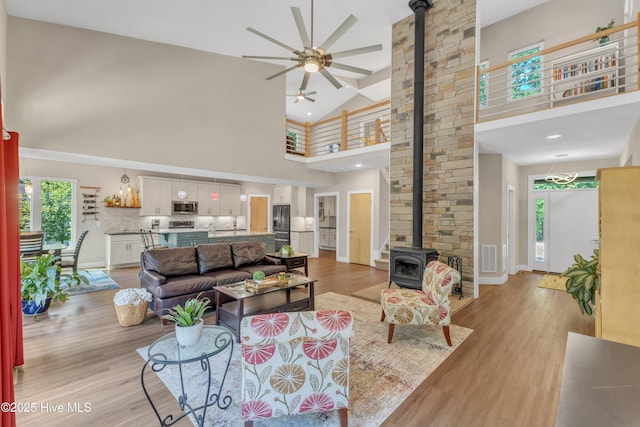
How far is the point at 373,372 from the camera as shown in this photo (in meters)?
2.54

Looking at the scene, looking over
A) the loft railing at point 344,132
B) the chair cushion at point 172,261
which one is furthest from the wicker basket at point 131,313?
the loft railing at point 344,132

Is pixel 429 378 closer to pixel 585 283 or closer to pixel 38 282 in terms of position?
pixel 585 283

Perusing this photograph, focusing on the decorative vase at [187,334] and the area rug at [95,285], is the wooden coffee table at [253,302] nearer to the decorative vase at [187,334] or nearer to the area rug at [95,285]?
the decorative vase at [187,334]

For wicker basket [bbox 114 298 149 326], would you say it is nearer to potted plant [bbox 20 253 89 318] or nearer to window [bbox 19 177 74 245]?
potted plant [bbox 20 253 89 318]

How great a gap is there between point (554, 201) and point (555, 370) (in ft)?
18.1

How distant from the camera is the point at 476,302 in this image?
4.62 meters

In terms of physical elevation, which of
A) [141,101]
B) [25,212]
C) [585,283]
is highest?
[141,101]

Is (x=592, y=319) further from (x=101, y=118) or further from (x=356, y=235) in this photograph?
(x=101, y=118)

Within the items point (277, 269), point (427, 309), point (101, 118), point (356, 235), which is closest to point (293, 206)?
point (356, 235)

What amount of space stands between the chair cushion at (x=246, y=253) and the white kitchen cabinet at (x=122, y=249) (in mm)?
4411

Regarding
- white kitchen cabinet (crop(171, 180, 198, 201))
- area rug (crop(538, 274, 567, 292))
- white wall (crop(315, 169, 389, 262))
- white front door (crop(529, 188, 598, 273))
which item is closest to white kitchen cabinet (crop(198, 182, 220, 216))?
white kitchen cabinet (crop(171, 180, 198, 201))

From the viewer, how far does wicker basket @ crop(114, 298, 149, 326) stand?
3.50 metres

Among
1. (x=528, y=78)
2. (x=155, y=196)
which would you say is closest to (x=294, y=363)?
(x=528, y=78)

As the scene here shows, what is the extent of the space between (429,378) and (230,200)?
8.52 m
